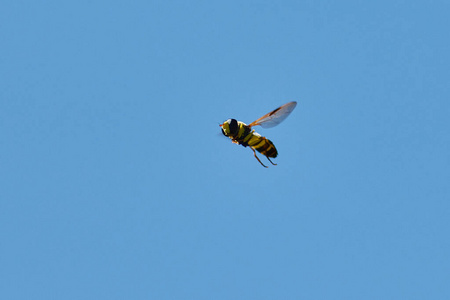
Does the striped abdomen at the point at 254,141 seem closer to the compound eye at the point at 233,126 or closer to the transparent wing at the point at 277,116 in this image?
the compound eye at the point at 233,126

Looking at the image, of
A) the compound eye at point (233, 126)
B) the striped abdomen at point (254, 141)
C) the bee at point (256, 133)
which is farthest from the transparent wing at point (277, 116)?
the compound eye at point (233, 126)

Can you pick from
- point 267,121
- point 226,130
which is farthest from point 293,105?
point 226,130

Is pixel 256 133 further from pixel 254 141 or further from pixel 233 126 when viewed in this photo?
pixel 233 126

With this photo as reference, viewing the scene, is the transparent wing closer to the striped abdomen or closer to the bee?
the bee

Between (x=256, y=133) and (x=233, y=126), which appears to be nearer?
(x=233, y=126)

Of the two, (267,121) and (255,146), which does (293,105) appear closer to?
(267,121)

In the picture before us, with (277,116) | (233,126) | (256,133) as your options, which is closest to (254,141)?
(256,133)

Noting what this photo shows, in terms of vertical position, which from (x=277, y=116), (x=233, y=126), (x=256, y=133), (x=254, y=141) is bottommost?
(x=233, y=126)
